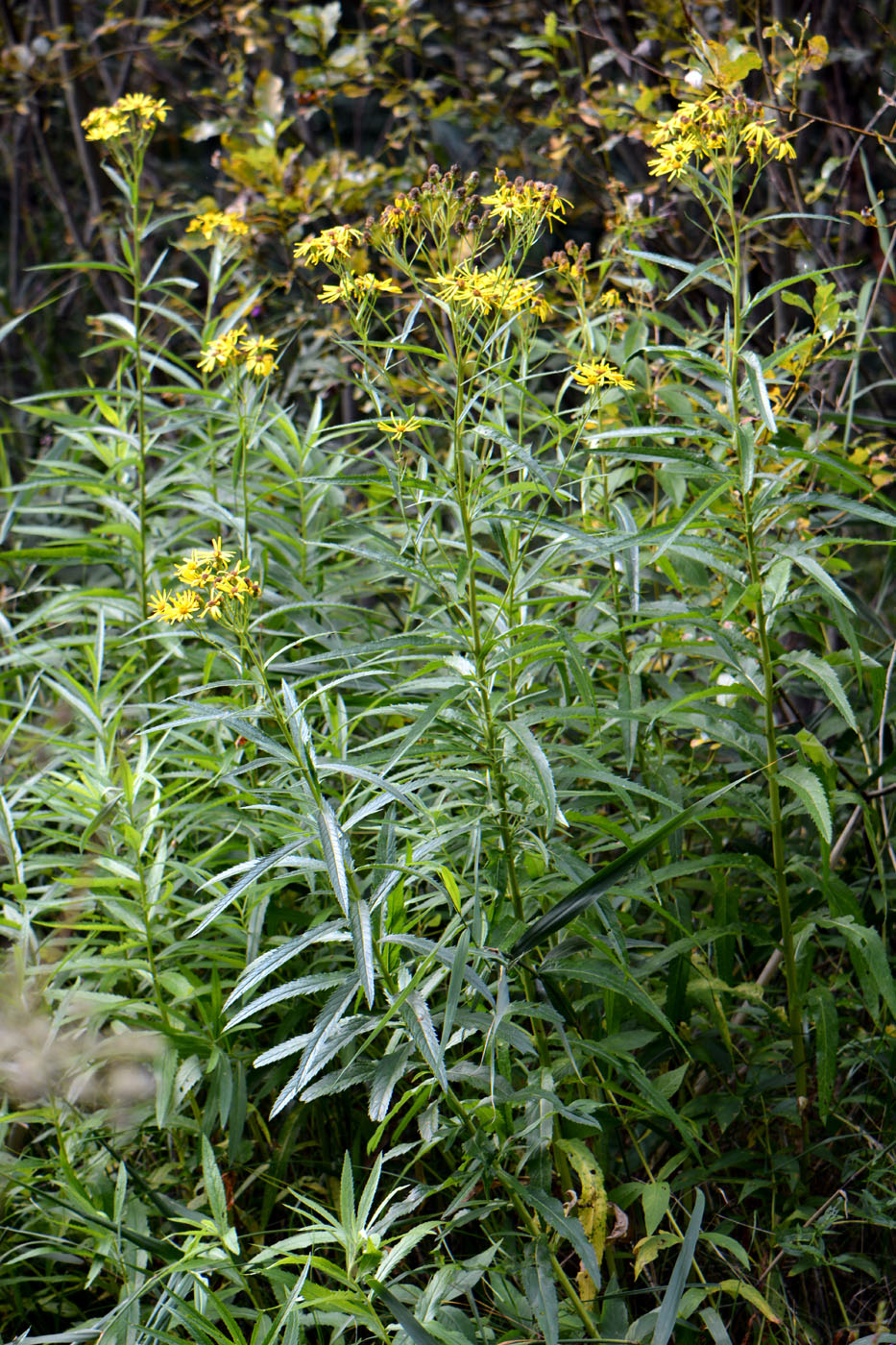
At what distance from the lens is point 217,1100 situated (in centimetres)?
159

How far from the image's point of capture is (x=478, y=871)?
4.27 ft

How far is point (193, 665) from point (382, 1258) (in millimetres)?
1141

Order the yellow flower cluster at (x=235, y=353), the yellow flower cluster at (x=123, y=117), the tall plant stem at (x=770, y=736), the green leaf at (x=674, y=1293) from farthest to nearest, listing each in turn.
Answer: the yellow flower cluster at (x=123, y=117)
the yellow flower cluster at (x=235, y=353)
the tall plant stem at (x=770, y=736)
the green leaf at (x=674, y=1293)

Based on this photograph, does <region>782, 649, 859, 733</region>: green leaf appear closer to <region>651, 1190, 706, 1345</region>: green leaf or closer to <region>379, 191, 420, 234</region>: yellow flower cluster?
<region>651, 1190, 706, 1345</region>: green leaf

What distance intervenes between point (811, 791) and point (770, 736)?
126mm

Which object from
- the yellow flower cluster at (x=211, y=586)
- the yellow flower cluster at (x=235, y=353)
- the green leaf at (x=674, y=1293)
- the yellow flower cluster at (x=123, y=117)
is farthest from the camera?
the yellow flower cluster at (x=123, y=117)

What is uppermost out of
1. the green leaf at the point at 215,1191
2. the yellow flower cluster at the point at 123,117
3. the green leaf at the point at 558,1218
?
the yellow flower cluster at the point at 123,117

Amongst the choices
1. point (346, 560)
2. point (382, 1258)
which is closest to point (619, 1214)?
point (382, 1258)

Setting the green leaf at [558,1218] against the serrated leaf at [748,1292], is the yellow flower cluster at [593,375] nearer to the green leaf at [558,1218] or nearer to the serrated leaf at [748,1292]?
the green leaf at [558,1218]

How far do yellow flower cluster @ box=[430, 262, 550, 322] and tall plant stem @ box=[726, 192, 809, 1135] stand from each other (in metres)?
0.23

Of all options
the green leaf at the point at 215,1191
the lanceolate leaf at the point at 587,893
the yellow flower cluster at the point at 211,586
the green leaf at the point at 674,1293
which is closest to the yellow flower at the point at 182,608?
the yellow flower cluster at the point at 211,586

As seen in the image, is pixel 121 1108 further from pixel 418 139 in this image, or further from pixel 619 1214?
pixel 418 139

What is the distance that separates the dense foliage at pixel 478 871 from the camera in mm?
1308

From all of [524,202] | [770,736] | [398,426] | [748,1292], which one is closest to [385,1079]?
[748,1292]
